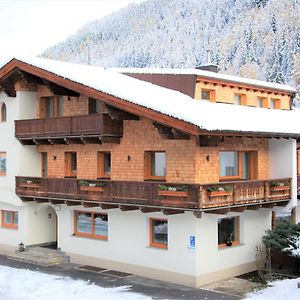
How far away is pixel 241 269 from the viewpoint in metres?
24.3

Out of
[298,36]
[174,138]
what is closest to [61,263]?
[174,138]

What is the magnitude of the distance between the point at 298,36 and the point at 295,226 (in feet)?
415

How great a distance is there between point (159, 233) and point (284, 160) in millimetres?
6658

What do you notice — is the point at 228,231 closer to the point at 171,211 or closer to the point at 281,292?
the point at 171,211

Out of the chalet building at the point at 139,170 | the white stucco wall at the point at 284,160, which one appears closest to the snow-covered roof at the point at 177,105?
the chalet building at the point at 139,170

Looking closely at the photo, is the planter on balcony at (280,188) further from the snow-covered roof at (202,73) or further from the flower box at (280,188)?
the snow-covered roof at (202,73)

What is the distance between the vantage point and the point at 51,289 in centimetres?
2197

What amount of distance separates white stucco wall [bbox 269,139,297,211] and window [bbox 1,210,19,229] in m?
13.8

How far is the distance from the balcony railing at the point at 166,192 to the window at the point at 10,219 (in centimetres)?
349

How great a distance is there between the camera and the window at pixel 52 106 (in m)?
28.4

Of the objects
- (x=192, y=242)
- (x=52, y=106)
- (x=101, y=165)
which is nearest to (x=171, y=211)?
(x=192, y=242)

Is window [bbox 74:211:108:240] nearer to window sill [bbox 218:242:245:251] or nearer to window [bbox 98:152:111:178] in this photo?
window [bbox 98:152:111:178]

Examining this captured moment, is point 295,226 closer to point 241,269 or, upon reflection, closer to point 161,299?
point 241,269

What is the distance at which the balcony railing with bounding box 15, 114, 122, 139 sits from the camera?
949 inches
